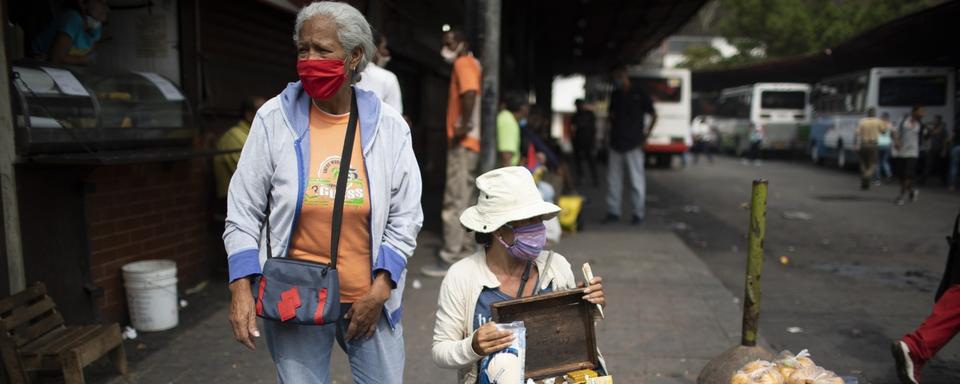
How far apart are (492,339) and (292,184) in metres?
0.77

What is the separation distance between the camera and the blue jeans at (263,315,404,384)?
2.17m

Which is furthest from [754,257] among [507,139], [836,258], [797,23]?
[797,23]

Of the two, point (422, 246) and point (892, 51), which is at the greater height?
point (892, 51)

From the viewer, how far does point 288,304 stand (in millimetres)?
2002

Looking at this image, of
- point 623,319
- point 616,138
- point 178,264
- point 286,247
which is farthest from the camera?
point 616,138

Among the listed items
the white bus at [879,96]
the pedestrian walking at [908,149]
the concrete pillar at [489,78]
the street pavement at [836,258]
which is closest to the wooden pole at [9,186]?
the concrete pillar at [489,78]

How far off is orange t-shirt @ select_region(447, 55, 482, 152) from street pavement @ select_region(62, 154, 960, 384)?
1.28 meters

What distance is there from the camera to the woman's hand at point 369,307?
2.10 meters

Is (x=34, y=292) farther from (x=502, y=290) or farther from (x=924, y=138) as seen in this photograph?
(x=924, y=138)

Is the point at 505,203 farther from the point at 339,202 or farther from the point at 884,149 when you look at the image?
the point at 884,149

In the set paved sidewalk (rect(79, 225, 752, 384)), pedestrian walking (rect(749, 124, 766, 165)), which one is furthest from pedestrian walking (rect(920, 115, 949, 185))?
paved sidewalk (rect(79, 225, 752, 384))

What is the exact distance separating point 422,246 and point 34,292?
4.18m

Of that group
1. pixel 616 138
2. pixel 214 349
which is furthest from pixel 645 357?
pixel 616 138

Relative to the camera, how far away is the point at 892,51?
11.2 meters
